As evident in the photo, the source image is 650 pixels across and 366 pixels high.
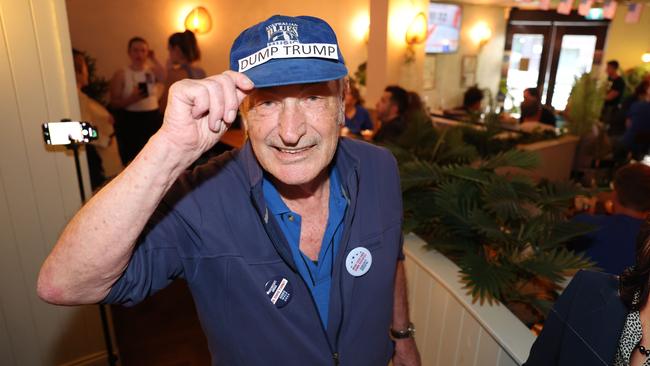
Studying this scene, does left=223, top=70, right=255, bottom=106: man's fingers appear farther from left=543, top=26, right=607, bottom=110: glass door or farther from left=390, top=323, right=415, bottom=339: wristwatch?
left=543, top=26, right=607, bottom=110: glass door

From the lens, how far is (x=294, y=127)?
105 centimetres

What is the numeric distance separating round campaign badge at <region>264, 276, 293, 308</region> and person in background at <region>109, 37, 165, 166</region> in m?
4.30

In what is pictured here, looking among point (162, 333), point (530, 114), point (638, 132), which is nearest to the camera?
point (162, 333)

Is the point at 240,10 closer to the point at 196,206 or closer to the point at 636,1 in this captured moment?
the point at 196,206

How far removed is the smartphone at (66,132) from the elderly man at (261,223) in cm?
118

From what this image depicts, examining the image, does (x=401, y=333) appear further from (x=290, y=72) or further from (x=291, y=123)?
(x=290, y=72)

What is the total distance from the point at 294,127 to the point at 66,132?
4.78 ft

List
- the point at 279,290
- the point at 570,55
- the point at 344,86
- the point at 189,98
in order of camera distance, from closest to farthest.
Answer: the point at 189,98 → the point at 279,290 → the point at 344,86 → the point at 570,55

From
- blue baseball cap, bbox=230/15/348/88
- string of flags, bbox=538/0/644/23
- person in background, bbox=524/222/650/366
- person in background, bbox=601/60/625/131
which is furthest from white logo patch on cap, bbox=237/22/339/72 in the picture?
person in background, bbox=601/60/625/131

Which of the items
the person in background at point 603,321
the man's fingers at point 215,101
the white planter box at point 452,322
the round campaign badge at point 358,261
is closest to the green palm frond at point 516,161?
the white planter box at point 452,322

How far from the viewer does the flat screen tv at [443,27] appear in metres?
9.16

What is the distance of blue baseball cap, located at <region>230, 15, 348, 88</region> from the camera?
39.0 inches

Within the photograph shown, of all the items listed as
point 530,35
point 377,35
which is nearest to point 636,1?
point 530,35

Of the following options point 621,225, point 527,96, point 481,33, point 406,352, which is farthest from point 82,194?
point 481,33
